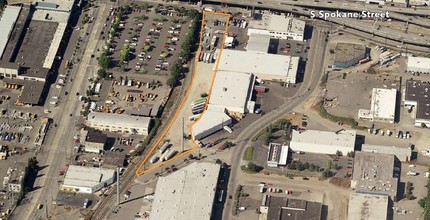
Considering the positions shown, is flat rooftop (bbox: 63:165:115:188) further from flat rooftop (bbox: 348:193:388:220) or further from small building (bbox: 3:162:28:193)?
flat rooftop (bbox: 348:193:388:220)

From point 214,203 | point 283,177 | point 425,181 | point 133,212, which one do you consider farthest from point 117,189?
point 425,181

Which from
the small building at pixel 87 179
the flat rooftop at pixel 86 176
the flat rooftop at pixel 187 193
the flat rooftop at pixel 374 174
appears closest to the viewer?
the flat rooftop at pixel 187 193

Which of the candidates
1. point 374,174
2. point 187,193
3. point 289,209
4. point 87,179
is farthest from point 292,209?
point 87,179

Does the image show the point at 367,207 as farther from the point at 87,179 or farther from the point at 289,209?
the point at 87,179

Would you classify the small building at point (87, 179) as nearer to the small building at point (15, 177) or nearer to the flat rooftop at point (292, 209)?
the small building at point (15, 177)

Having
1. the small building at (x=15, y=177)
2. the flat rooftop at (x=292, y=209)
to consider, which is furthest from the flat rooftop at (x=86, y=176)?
the flat rooftop at (x=292, y=209)

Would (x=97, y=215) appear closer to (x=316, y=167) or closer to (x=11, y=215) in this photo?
(x=11, y=215)
